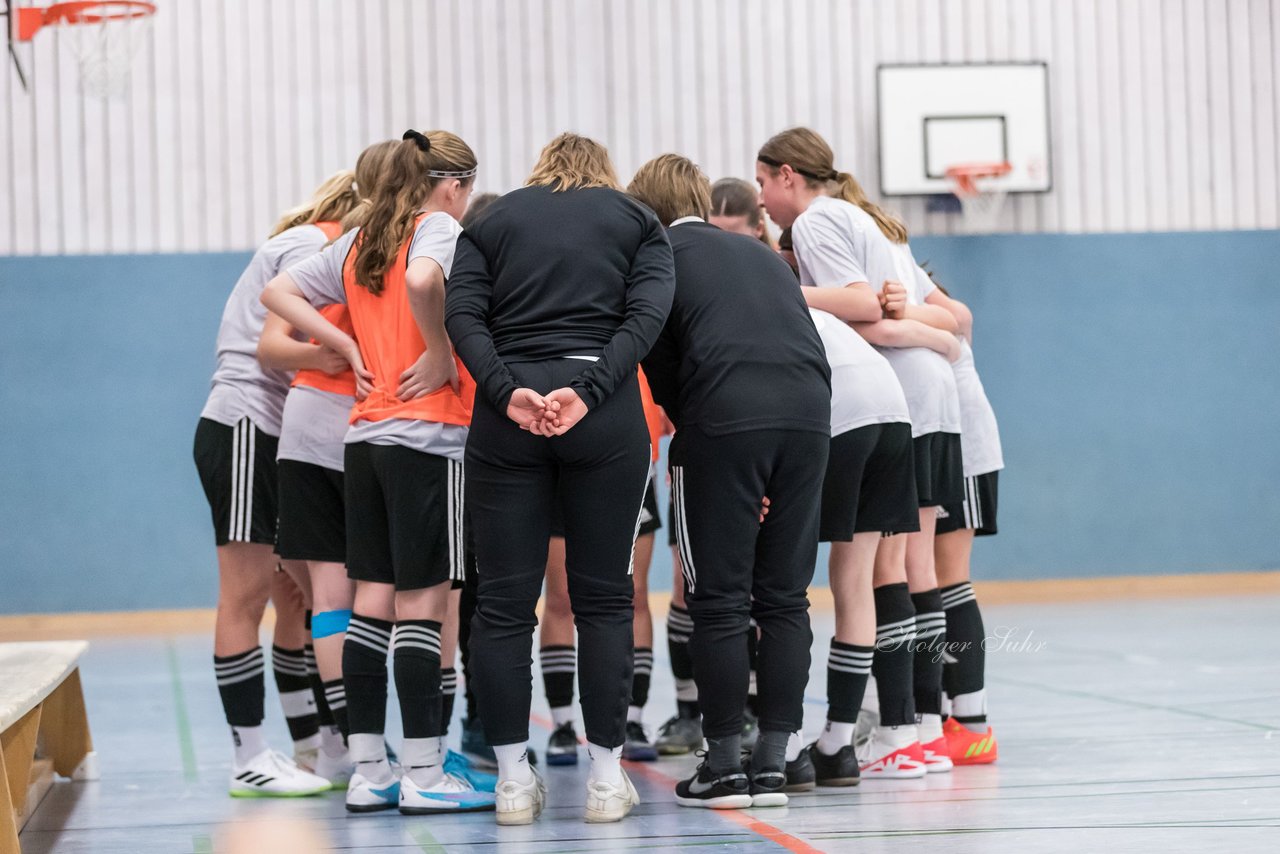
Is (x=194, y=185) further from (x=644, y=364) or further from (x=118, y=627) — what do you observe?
(x=644, y=364)

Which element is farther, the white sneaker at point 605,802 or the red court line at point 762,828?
the white sneaker at point 605,802

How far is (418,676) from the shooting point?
294cm

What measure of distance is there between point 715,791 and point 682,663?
0.97 m

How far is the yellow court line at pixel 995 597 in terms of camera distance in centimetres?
842

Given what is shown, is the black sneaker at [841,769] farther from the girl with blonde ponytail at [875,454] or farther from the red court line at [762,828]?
the red court line at [762,828]

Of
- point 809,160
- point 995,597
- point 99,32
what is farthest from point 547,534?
point 995,597

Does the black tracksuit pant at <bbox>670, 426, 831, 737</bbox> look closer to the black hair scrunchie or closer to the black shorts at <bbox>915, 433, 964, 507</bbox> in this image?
the black shorts at <bbox>915, 433, 964, 507</bbox>

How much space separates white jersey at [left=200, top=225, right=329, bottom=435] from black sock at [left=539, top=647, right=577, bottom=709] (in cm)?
89

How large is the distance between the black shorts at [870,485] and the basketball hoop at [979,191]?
6.19 metres

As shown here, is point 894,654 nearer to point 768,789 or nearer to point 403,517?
point 768,789

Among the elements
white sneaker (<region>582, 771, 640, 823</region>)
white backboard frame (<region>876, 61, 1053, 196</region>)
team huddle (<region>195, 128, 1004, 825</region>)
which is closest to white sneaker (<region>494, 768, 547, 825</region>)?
team huddle (<region>195, 128, 1004, 825</region>)

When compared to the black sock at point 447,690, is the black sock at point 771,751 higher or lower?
lower

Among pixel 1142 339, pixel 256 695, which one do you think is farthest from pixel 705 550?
pixel 1142 339

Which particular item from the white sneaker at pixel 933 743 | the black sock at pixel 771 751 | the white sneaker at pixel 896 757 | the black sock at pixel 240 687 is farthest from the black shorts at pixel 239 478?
the white sneaker at pixel 933 743
